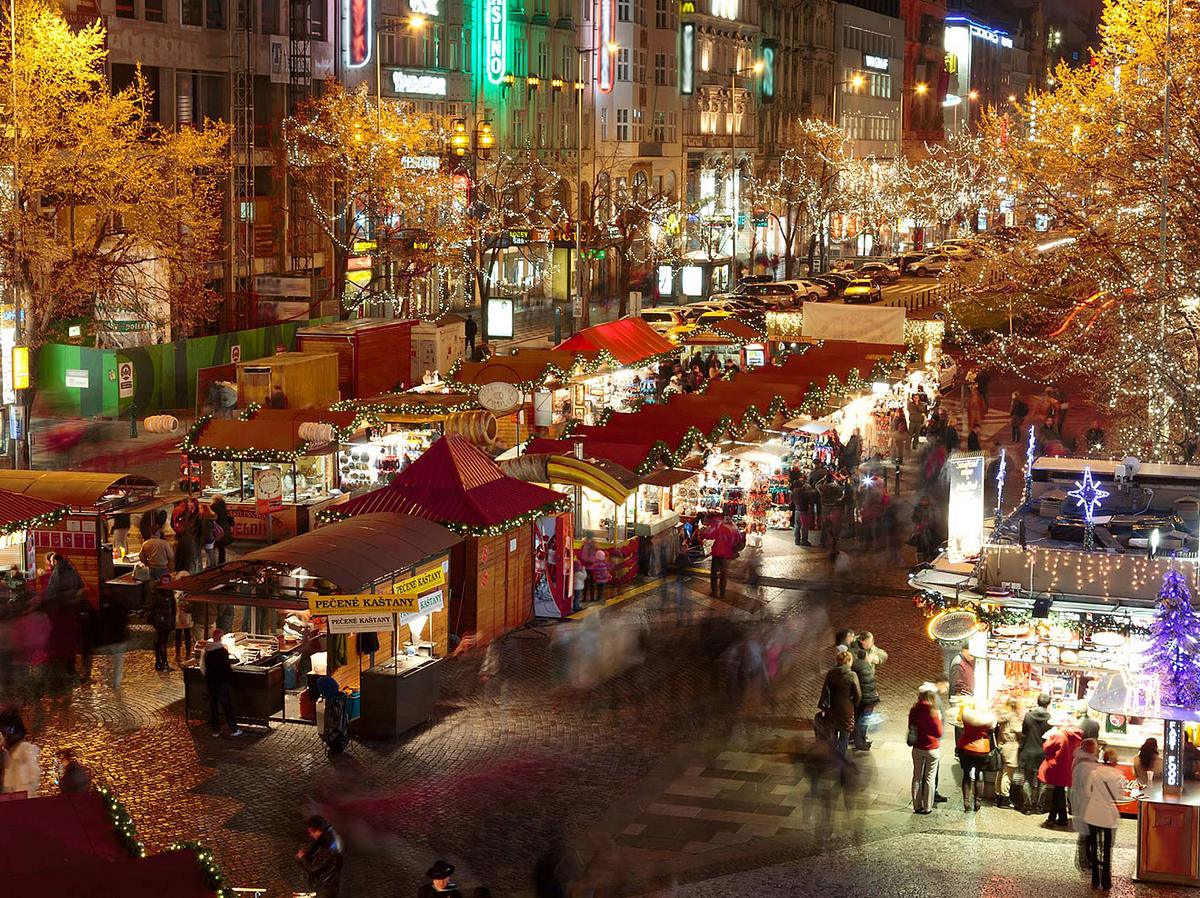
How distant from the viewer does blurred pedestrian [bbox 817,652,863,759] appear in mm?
19234

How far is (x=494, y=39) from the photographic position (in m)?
72.1

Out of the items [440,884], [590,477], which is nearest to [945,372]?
[590,477]

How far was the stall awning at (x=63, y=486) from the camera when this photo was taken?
993 inches

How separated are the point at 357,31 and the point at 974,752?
157 ft

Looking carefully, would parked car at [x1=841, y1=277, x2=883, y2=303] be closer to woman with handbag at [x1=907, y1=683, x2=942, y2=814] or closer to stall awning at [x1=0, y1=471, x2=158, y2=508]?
stall awning at [x1=0, y1=471, x2=158, y2=508]

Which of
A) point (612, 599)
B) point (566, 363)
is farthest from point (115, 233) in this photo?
point (612, 599)

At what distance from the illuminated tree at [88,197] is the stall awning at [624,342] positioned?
35.2ft

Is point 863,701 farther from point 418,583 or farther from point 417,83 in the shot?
point 417,83

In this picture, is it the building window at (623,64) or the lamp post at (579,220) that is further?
the building window at (623,64)

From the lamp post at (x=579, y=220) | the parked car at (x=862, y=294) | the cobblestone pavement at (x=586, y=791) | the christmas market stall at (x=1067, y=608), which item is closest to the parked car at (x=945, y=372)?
the parked car at (x=862, y=294)

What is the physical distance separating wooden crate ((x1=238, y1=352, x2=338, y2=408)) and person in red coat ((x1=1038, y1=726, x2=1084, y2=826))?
23.4 m

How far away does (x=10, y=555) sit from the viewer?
25.5 metres

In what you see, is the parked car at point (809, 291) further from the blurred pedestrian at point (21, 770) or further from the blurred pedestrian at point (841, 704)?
the blurred pedestrian at point (21, 770)

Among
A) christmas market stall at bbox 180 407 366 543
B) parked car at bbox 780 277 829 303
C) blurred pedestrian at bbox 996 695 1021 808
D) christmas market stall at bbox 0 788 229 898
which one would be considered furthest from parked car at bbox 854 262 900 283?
christmas market stall at bbox 0 788 229 898
